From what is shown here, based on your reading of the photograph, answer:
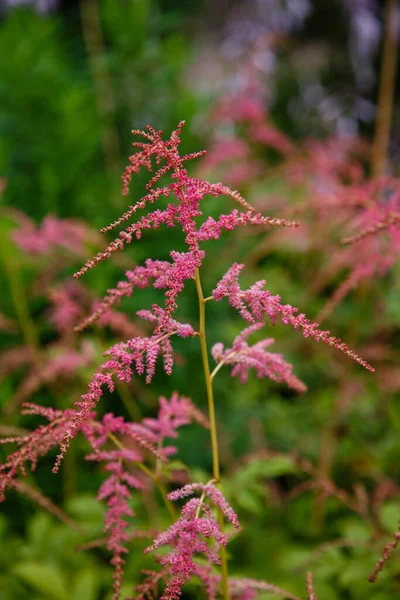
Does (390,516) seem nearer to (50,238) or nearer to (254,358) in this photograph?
(254,358)

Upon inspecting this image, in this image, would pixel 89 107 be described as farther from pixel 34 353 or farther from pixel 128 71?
pixel 34 353

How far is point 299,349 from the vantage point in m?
2.24

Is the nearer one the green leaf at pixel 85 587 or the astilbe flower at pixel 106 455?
the astilbe flower at pixel 106 455

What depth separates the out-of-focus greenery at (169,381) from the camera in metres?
1.39

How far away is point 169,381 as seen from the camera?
93.1 inches

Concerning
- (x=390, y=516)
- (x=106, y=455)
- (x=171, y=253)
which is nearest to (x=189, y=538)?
(x=106, y=455)

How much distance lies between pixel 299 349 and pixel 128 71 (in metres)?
1.67

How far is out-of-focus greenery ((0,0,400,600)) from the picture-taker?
1.39 meters

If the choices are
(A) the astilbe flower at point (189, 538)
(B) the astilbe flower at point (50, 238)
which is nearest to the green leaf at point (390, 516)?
(A) the astilbe flower at point (189, 538)

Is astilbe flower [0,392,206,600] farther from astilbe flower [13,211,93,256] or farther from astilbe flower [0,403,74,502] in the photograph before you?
astilbe flower [13,211,93,256]

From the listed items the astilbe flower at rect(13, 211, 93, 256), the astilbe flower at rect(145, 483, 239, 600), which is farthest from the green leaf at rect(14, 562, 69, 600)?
the astilbe flower at rect(13, 211, 93, 256)

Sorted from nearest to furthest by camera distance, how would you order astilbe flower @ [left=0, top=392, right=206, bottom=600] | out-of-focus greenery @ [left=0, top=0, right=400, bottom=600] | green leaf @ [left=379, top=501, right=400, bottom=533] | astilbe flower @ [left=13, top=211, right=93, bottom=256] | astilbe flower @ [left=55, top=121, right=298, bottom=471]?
astilbe flower @ [left=55, top=121, right=298, bottom=471]
astilbe flower @ [left=0, top=392, right=206, bottom=600]
green leaf @ [left=379, top=501, right=400, bottom=533]
out-of-focus greenery @ [left=0, top=0, right=400, bottom=600]
astilbe flower @ [left=13, top=211, right=93, bottom=256]

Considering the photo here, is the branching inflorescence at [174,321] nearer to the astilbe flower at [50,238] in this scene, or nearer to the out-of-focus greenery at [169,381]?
the out-of-focus greenery at [169,381]

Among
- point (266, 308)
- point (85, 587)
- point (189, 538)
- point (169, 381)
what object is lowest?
point (189, 538)
